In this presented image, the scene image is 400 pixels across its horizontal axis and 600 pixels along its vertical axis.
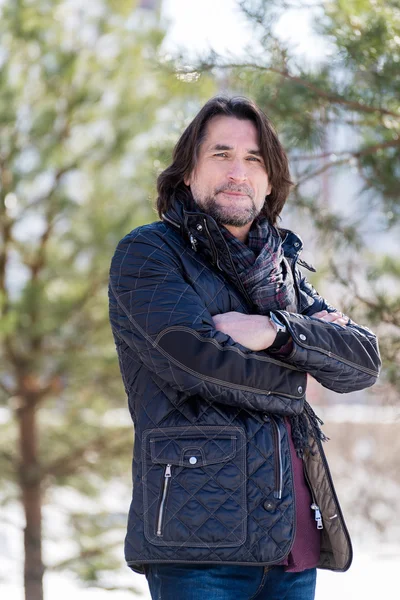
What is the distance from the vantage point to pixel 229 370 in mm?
1633

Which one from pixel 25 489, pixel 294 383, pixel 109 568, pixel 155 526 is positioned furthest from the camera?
pixel 25 489

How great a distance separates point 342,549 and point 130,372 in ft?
1.85

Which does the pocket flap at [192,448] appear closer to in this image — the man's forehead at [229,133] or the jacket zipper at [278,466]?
the jacket zipper at [278,466]

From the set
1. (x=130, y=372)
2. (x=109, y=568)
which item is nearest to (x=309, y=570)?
(x=130, y=372)

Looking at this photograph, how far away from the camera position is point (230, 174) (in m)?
1.87

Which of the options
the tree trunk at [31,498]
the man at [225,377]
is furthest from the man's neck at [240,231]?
the tree trunk at [31,498]

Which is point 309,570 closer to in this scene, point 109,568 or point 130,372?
point 130,372

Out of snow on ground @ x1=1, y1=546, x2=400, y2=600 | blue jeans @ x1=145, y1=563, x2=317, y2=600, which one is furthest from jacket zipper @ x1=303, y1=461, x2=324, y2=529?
snow on ground @ x1=1, y1=546, x2=400, y2=600

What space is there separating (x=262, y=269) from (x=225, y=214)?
15 cm

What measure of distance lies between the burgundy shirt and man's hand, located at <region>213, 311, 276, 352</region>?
18 cm

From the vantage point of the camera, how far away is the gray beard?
1843mm

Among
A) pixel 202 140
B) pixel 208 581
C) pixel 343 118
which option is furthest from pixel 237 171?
pixel 343 118

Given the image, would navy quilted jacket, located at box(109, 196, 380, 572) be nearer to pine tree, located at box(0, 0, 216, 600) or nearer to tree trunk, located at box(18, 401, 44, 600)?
pine tree, located at box(0, 0, 216, 600)

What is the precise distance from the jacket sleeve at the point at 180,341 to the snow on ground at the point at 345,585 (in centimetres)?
368
